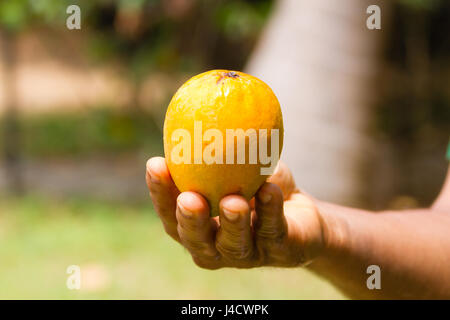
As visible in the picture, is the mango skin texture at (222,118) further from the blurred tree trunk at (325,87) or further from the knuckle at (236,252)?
the blurred tree trunk at (325,87)

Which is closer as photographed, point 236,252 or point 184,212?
point 184,212

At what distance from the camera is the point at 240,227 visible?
1707mm

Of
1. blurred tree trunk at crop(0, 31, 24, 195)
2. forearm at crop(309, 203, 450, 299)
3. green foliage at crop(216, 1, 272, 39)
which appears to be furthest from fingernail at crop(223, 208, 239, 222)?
blurred tree trunk at crop(0, 31, 24, 195)

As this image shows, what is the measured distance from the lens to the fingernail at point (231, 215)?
167 centimetres

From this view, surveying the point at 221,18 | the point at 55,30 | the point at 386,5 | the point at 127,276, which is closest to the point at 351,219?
the point at 127,276

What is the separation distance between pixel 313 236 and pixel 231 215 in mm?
385

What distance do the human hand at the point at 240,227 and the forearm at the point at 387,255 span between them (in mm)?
109

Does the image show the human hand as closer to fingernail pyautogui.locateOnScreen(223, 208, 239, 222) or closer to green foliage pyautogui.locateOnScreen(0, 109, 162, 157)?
fingernail pyautogui.locateOnScreen(223, 208, 239, 222)

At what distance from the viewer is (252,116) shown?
173 centimetres

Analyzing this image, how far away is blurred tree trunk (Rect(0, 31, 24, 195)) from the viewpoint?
20.9ft

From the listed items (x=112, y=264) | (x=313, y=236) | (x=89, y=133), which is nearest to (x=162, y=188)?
(x=313, y=236)

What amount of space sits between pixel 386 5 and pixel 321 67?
2.79 feet

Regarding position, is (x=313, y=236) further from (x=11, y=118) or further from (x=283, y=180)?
(x=11, y=118)

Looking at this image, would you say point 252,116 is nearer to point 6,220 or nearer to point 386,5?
point 386,5
